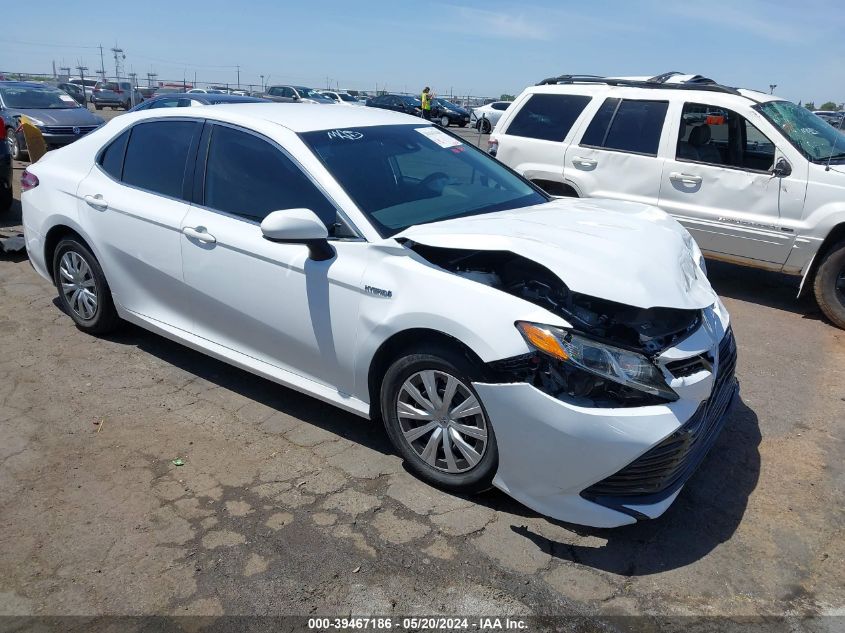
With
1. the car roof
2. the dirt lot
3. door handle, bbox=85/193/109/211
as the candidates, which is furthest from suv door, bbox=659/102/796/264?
door handle, bbox=85/193/109/211

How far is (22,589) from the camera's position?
2.73 m

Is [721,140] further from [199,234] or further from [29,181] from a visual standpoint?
[29,181]

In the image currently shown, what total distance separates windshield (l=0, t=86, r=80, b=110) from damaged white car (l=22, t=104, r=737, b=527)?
11627 mm

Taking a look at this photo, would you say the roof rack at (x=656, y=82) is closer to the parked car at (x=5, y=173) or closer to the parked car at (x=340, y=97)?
the parked car at (x=5, y=173)

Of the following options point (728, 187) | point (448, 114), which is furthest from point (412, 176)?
point (448, 114)

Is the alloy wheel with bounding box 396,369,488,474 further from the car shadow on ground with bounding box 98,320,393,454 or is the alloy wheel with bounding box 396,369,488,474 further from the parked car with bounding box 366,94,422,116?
the parked car with bounding box 366,94,422,116

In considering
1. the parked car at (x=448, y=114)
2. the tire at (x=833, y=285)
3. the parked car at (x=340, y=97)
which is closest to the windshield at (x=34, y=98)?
the tire at (x=833, y=285)

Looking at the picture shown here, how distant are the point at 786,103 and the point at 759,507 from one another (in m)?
5.09

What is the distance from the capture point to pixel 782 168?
6.17 metres

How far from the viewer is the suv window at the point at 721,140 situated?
641 cm

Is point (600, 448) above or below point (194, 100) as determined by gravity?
below

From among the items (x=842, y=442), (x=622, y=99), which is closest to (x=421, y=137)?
(x=842, y=442)

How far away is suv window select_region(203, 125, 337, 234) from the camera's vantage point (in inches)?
145

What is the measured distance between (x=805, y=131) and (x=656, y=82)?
1.57 meters
